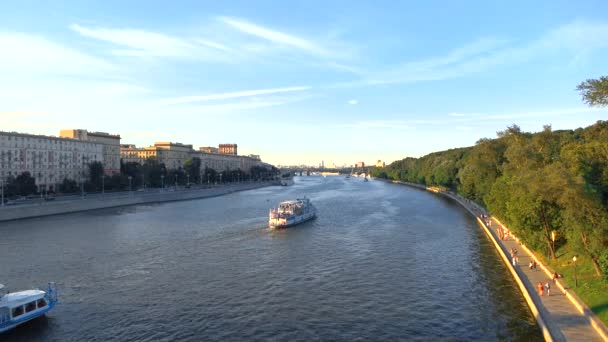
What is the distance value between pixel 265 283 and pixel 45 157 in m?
95.0

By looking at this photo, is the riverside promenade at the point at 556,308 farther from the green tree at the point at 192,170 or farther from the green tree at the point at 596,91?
the green tree at the point at 192,170

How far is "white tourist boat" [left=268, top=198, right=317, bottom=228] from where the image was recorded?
213 ft

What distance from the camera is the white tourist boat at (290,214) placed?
65062mm

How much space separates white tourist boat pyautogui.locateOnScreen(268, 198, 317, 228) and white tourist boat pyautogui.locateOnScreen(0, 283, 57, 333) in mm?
38844

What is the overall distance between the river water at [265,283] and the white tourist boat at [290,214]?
468 cm

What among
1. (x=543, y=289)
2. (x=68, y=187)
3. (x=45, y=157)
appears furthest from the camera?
(x=45, y=157)

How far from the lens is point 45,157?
109000 mm

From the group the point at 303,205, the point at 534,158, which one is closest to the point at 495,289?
the point at 534,158

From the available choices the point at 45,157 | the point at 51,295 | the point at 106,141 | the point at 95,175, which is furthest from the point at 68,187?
the point at 51,295

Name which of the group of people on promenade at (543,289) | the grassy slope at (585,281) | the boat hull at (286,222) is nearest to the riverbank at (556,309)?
the group of people on promenade at (543,289)

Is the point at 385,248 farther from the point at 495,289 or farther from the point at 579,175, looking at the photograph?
the point at 579,175

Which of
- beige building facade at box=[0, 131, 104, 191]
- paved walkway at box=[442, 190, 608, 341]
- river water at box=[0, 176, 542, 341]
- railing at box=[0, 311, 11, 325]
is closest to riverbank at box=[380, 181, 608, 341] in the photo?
Result: paved walkway at box=[442, 190, 608, 341]

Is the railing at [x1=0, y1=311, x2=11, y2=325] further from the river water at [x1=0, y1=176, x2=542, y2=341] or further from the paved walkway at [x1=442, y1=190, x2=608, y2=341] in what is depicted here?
the paved walkway at [x1=442, y1=190, x2=608, y2=341]

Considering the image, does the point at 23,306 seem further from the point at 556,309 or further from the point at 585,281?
the point at 585,281
